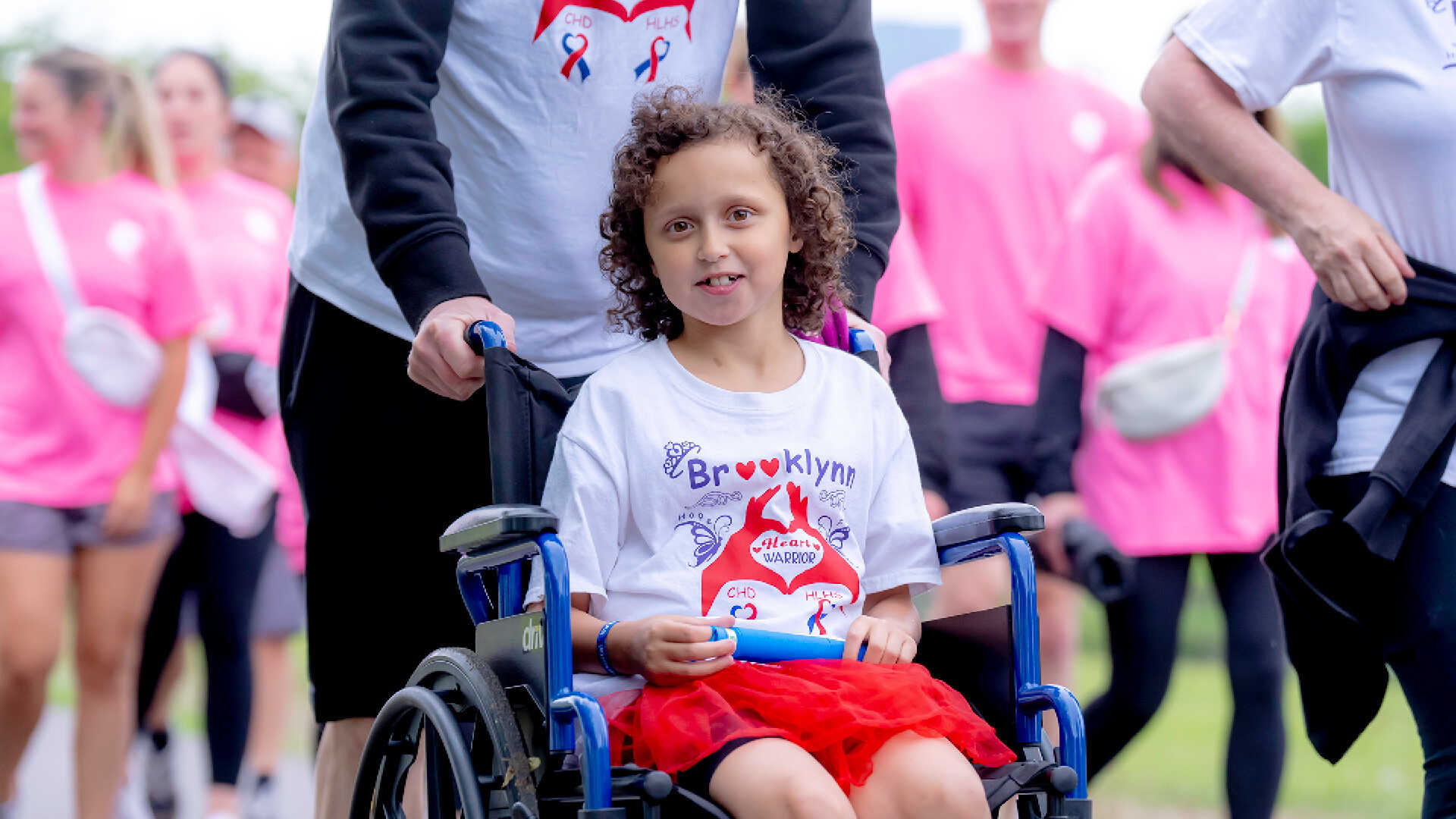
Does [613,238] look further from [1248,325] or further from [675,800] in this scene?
[1248,325]

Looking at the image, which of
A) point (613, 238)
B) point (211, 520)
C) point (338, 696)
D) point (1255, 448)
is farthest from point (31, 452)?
point (1255, 448)

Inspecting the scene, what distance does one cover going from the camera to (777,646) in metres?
2.37

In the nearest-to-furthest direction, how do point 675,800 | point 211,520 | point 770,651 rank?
point 675,800
point 770,651
point 211,520

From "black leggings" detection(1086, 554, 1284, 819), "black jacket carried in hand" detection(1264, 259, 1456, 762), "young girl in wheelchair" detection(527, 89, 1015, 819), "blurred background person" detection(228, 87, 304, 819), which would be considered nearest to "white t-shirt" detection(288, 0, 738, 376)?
"young girl in wheelchair" detection(527, 89, 1015, 819)

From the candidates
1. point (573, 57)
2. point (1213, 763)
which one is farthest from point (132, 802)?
point (573, 57)

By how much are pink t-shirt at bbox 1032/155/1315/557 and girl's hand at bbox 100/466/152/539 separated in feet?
8.15

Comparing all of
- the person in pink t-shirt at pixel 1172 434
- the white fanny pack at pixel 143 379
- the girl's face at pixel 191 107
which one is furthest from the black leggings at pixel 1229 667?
the girl's face at pixel 191 107

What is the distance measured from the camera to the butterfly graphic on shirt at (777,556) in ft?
8.16

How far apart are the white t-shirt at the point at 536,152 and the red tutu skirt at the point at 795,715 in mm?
718

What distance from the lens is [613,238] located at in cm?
269

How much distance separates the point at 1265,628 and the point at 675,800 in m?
2.87

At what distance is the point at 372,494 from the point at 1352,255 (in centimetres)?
151

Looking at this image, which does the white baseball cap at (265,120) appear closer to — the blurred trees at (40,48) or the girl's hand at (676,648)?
the girl's hand at (676,648)

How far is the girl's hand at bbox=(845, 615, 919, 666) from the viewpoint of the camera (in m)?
2.44
